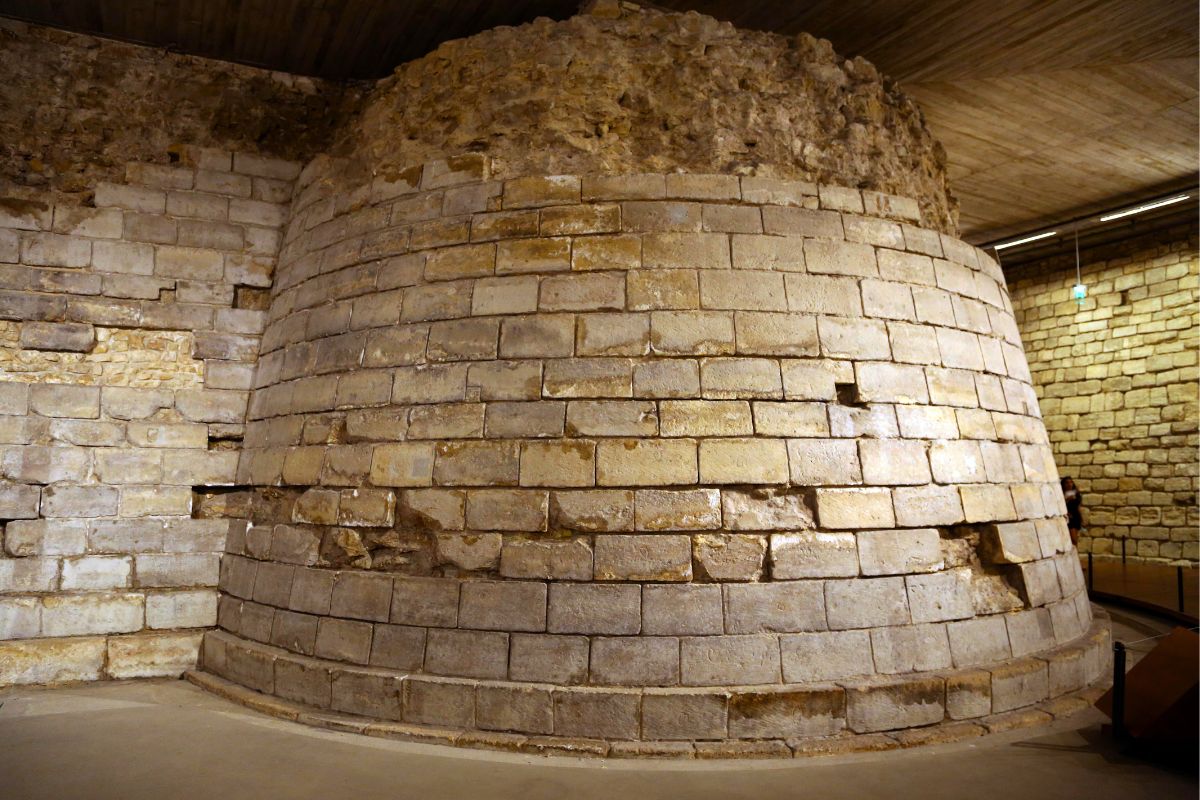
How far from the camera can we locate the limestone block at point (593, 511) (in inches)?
167

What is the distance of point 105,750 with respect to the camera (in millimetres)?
3918

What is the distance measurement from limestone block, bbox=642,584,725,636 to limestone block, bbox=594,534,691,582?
70 millimetres

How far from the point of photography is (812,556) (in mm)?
4262

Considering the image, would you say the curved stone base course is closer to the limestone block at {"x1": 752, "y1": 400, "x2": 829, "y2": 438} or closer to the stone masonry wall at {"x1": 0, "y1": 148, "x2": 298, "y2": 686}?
the limestone block at {"x1": 752, "y1": 400, "x2": 829, "y2": 438}

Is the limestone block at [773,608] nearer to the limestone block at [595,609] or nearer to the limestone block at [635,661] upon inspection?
the limestone block at [635,661]

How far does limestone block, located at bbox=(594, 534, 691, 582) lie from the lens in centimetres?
416

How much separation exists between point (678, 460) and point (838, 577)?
111 centimetres

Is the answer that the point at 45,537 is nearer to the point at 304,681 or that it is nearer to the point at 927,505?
the point at 304,681

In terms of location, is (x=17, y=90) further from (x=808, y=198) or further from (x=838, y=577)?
(x=838, y=577)

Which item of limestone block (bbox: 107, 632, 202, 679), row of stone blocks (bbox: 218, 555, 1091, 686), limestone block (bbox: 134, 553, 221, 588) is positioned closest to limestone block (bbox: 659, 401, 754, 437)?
row of stone blocks (bbox: 218, 555, 1091, 686)

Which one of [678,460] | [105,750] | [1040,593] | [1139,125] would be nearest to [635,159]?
[678,460]

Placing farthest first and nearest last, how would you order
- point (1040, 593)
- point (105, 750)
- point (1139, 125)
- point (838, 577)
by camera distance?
point (1139, 125) < point (1040, 593) < point (838, 577) < point (105, 750)

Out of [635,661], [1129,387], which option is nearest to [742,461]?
[635,661]

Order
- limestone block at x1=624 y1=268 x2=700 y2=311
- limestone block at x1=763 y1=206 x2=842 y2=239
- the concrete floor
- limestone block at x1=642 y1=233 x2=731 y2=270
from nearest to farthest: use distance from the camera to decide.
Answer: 1. the concrete floor
2. limestone block at x1=624 y1=268 x2=700 y2=311
3. limestone block at x1=642 y1=233 x2=731 y2=270
4. limestone block at x1=763 y1=206 x2=842 y2=239
